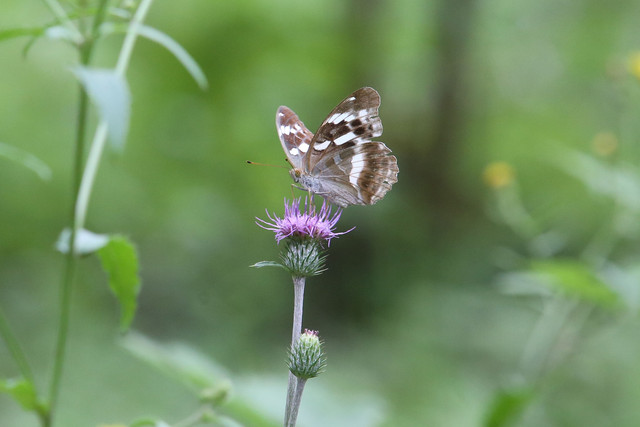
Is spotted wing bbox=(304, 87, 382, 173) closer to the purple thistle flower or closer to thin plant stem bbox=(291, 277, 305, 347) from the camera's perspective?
the purple thistle flower

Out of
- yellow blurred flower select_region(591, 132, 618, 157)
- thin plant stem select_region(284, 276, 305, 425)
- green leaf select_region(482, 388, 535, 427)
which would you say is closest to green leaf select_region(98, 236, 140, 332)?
thin plant stem select_region(284, 276, 305, 425)

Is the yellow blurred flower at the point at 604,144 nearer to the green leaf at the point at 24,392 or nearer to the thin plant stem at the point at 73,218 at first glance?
the thin plant stem at the point at 73,218

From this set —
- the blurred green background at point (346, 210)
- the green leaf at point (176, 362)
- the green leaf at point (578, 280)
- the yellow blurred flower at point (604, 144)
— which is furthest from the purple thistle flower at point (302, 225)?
the blurred green background at point (346, 210)

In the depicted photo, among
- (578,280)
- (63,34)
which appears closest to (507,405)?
(578,280)

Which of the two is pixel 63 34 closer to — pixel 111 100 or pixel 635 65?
pixel 111 100

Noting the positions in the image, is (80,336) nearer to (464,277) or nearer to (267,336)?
(267,336)
